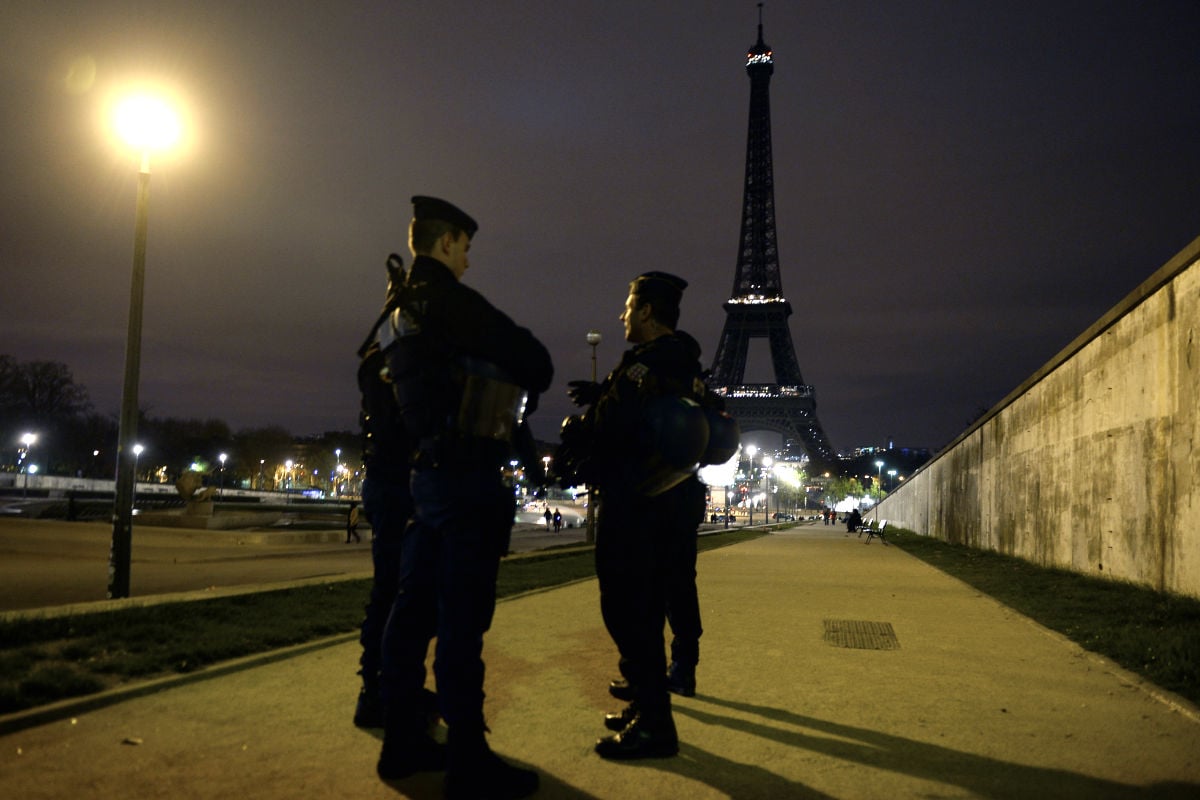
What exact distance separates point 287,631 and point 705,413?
385cm

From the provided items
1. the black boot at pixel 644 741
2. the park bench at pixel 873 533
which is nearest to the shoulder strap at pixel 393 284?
the black boot at pixel 644 741

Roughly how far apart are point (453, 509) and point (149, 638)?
12.5 ft

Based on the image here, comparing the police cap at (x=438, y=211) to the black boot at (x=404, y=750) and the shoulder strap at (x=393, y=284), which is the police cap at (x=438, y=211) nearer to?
the shoulder strap at (x=393, y=284)

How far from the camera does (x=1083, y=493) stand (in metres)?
11.5

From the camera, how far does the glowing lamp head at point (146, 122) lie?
33.8 ft

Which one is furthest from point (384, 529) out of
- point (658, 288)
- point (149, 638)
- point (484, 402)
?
point (149, 638)

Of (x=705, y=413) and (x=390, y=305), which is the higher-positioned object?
(x=390, y=305)

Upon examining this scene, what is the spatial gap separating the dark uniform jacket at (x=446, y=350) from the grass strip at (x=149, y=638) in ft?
8.08

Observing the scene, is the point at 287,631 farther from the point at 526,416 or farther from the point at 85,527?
the point at 85,527

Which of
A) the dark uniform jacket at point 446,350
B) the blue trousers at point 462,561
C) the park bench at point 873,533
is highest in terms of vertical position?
the dark uniform jacket at point 446,350

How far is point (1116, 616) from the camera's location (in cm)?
751

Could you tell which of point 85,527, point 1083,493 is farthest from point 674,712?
point 85,527

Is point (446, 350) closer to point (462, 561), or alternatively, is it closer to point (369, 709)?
point (462, 561)

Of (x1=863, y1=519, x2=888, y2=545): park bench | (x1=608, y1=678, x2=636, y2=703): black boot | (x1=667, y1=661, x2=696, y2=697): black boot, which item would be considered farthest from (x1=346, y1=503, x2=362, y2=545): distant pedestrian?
(x1=608, y1=678, x2=636, y2=703): black boot
